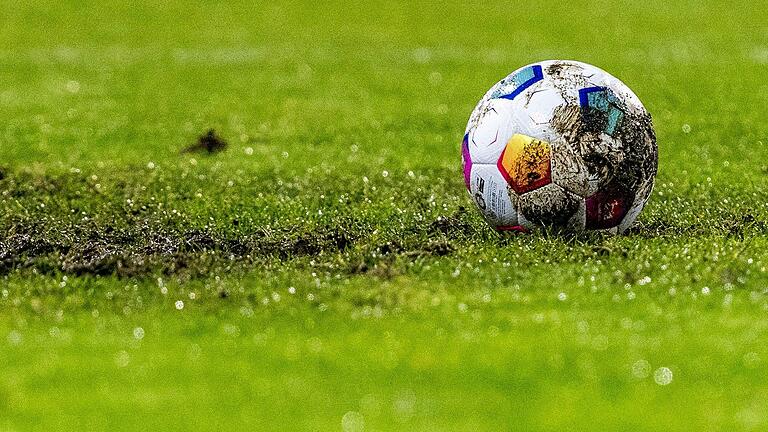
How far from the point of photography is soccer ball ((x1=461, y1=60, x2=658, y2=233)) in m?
11.6

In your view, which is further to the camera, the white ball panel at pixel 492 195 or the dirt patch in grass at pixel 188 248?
the white ball panel at pixel 492 195

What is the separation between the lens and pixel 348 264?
11.5m

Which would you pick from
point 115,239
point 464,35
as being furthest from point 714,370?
point 464,35

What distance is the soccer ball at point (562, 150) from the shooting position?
11.6 meters

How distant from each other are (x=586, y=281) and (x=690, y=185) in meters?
6.04

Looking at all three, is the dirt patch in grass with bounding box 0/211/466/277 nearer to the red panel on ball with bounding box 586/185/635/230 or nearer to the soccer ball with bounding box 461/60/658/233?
the soccer ball with bounding box 461/60/658/233

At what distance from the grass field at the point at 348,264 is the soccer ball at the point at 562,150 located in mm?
390

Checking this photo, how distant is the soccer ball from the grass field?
0.39 metres

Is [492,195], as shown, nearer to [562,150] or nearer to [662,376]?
[562,150]

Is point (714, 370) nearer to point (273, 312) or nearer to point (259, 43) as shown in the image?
point (273, 312)

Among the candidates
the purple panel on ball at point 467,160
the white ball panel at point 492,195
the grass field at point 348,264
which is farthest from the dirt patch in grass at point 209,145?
the white ball panel at point 492,195

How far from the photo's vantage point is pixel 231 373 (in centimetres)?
844

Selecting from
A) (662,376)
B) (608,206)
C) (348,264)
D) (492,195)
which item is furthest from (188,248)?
(662,376)

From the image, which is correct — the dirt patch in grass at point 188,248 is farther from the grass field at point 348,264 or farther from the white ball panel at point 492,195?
the white ball panel at point 492,195
